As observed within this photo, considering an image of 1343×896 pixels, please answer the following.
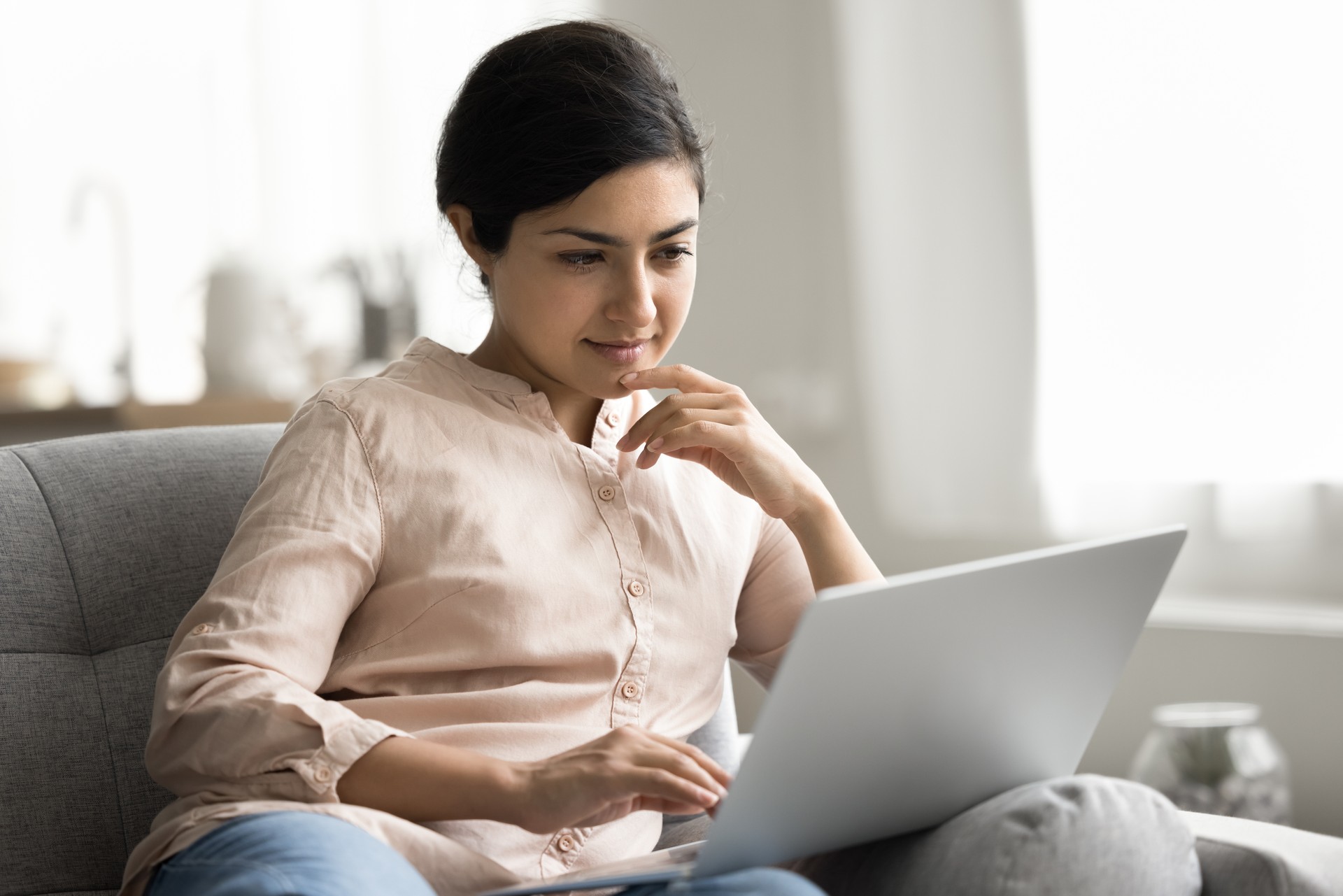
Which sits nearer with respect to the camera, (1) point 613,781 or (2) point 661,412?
(1) point 613,781

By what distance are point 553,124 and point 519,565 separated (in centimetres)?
37

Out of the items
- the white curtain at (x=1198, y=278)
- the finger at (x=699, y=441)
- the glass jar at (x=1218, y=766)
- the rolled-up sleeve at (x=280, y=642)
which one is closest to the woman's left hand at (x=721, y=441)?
the finger at (x=699, y=441)

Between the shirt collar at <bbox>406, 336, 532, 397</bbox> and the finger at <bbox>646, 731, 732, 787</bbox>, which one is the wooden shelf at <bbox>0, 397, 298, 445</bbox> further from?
the finger at <bbox>646, 731, 732, 787</bbox>

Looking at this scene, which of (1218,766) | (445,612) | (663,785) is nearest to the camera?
(663,785)

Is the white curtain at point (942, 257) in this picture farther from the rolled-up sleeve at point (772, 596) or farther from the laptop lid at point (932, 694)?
the laptop lid at point (932, 694)

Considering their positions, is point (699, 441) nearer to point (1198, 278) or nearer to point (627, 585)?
point (627, 585)

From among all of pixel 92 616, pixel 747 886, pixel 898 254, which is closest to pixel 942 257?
pixel 898 254

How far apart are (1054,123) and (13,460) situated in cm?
175

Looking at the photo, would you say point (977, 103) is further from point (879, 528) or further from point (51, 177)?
point (51, 177)

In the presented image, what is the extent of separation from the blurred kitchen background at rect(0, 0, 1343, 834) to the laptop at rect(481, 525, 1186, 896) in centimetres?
127

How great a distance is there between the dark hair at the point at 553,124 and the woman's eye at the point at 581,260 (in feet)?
0.15

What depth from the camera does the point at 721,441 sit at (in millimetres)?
1229

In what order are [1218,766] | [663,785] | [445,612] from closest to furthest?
[663,785] < [445,612] < [1218,766]

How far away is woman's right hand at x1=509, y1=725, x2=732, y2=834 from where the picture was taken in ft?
3.03
